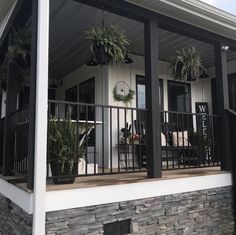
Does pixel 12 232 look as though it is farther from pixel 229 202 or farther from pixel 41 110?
pixel 229 202

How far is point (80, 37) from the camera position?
219 inches

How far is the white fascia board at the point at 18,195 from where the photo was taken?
2998mm

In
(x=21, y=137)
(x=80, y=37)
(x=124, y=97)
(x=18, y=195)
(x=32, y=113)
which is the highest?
(x=80, y=37)

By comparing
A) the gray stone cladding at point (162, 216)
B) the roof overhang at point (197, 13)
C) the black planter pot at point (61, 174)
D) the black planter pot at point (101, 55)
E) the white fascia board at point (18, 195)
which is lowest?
the gray stone cladding at point (162, 216)

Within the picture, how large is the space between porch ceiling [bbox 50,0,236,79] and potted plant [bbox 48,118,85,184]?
1861mm

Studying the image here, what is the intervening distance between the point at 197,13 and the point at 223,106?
1.49m

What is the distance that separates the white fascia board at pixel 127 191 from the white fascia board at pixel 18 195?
0.59ft

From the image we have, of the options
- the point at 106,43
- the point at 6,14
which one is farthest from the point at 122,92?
the point at 6,14

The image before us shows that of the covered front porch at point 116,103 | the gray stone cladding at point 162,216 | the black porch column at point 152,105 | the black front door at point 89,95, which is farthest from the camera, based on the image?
the black front door at point 89,95

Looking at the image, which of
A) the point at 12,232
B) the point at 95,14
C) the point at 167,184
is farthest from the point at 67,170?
the point at 95,14

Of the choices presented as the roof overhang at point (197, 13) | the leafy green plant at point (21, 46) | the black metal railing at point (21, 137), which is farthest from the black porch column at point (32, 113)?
the roof overhang at point (197, 13)

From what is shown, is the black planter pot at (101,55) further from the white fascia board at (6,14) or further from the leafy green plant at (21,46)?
the white fascia board at (6,14)

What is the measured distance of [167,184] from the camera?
12.9ft

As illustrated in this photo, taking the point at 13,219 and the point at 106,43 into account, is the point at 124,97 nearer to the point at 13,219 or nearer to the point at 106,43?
the point at 106,43
